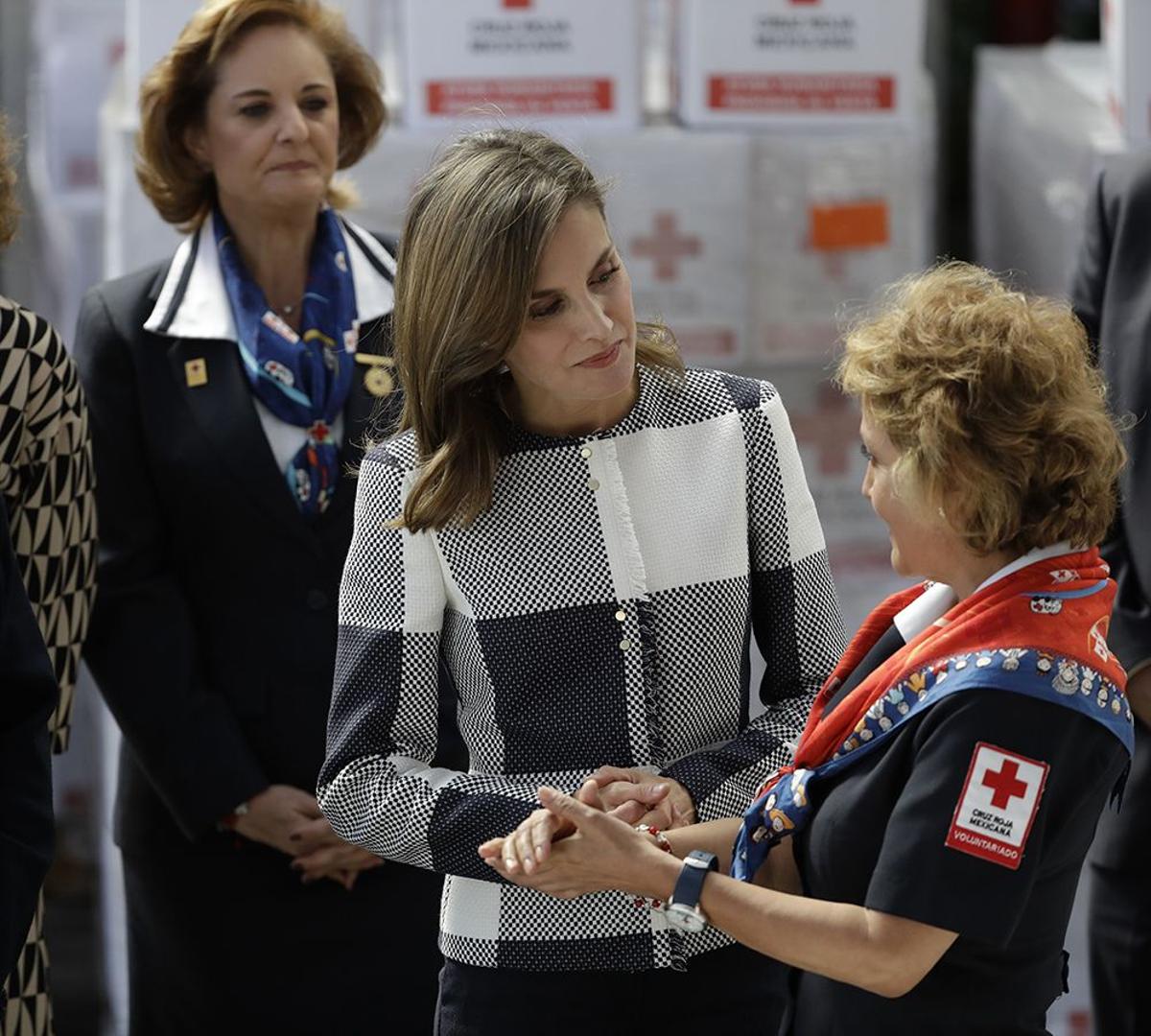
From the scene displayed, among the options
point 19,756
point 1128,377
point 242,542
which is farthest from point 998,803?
point 242,542

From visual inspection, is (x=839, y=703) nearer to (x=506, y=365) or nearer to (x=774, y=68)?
(x=506, y=365)

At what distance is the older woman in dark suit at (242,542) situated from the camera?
229 cm

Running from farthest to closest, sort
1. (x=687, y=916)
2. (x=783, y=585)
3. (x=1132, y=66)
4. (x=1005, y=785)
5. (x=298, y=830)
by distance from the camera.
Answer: (x=1132, y=66) → (x=298, y=830) → (x=783, y=585) → (x=687, y=916) → (x=1005, y=785)

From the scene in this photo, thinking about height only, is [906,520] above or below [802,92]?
below

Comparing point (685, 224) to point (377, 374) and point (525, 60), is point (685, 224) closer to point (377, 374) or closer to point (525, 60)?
point (525, 60)

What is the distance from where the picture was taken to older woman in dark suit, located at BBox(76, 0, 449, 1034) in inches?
90.4

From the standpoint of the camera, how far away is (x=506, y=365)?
5.83 ft

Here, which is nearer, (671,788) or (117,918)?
(671,788)

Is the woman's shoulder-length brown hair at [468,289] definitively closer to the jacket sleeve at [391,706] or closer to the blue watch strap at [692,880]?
the jacket sleeve at [391,706]

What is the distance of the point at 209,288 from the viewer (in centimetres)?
237

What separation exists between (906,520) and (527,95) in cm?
196

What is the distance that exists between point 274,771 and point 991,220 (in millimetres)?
2131

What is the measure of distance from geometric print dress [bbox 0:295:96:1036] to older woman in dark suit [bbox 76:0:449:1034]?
0.11 m

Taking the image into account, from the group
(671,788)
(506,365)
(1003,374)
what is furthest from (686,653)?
(1003,374)
